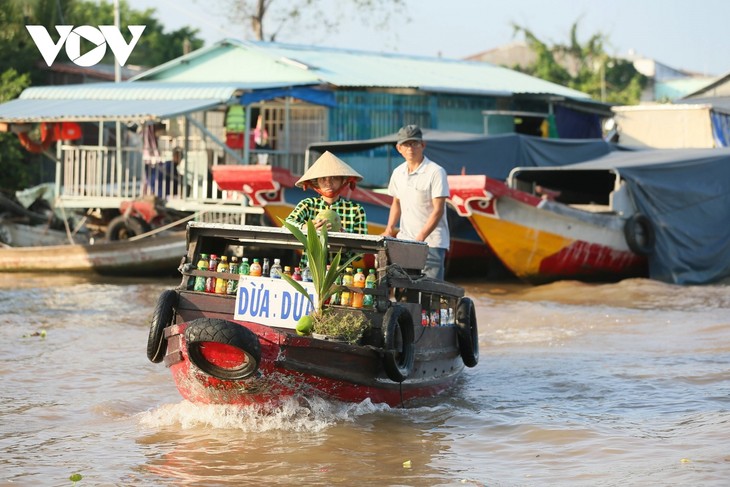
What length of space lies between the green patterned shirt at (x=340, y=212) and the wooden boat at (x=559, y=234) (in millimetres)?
7060

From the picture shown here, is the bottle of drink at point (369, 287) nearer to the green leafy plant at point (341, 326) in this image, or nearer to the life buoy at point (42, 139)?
the green leafy plant at point (341, 326)

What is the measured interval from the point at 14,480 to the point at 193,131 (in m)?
14.7

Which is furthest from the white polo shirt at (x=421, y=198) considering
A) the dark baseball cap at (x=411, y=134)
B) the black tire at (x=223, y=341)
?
the black tire at (x=223, y=341)

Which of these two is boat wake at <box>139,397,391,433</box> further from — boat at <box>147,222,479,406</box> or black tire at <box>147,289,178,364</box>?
black tire at <box>147,289,178,364</box>

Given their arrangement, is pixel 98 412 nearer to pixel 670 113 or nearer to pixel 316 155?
pixel 316 155

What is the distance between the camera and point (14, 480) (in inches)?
226

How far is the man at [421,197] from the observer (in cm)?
817

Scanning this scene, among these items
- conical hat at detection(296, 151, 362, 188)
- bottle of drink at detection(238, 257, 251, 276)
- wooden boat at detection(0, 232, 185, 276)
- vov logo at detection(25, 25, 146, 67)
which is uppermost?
vov logo at detection(25, 25, 146, 67)

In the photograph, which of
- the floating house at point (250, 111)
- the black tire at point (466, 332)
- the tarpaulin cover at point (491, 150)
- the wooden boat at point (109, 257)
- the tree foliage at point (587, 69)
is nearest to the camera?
the black tire at point (466, 332)

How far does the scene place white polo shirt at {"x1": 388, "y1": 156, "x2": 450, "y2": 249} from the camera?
8227 millimetres

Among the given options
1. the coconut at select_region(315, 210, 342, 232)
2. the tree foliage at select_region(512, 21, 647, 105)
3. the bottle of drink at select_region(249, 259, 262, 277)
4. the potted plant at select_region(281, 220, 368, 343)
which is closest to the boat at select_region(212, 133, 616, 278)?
the coconut at select_region(315, 210, 342, 232)

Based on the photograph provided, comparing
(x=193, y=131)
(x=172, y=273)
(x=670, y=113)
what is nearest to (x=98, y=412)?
(x=172, y=273)

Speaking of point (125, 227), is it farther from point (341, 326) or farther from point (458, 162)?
→ point (341, 326)

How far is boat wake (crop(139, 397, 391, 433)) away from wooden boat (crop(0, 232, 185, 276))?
9793 mm
